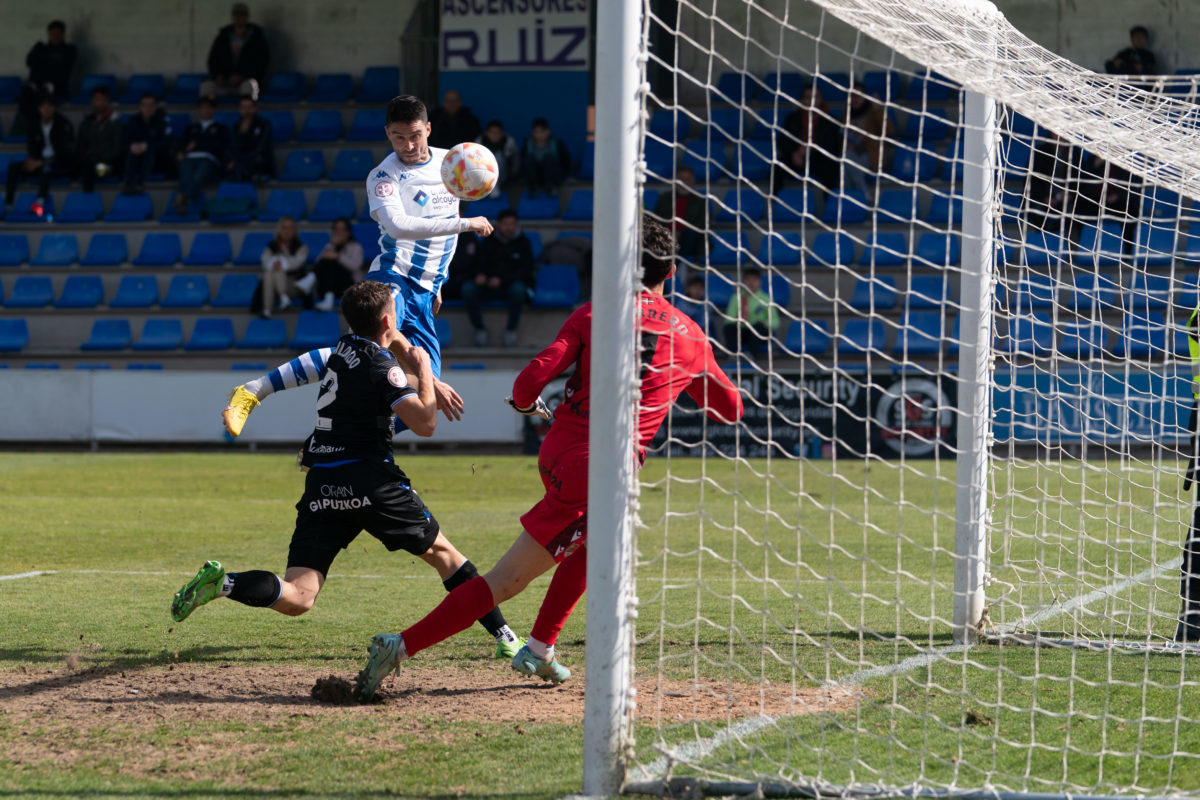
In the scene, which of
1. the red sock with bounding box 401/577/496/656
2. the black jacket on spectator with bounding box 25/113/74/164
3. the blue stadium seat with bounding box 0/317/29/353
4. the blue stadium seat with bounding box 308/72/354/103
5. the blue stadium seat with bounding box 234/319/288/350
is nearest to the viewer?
the red sock with bounding box 401/577/496/656

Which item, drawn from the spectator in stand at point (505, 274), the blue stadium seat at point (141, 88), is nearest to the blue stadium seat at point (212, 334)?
the spectator in stand at point (505, 274)

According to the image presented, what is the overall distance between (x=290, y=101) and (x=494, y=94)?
3.85 m

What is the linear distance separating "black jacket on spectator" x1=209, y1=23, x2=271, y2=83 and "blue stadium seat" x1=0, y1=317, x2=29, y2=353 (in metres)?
5.66

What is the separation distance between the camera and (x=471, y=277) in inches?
765

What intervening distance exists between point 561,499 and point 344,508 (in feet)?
2.93

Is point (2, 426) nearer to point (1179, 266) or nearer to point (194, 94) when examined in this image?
point (194, 94)

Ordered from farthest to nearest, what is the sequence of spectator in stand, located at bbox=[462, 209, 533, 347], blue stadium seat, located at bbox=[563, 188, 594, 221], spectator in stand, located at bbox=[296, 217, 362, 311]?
blue stadium seat, located at bbox=[563, 188, 594, 221], spectator in stand, located at bbox=[296, 217, 362, 311], spectator in stand, located at bbox=[462, 209, 533, 347]

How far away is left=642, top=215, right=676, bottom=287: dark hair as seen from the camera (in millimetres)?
4551

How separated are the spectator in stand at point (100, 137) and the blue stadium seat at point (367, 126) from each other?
400cm

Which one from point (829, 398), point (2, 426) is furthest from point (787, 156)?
point (2, 426)

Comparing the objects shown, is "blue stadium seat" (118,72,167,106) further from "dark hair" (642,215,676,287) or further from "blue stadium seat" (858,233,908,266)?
"dark hair" (642,215,676,287)

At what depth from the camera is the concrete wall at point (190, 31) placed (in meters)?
23.7

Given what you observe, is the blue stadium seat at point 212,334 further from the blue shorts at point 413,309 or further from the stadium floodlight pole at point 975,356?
the stadium floodlight pole at point 975,356

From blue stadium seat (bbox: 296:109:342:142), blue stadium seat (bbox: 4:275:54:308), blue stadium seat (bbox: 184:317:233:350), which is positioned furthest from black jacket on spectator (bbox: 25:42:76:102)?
blue stadium seat (bbox: 184:317:233:350)
